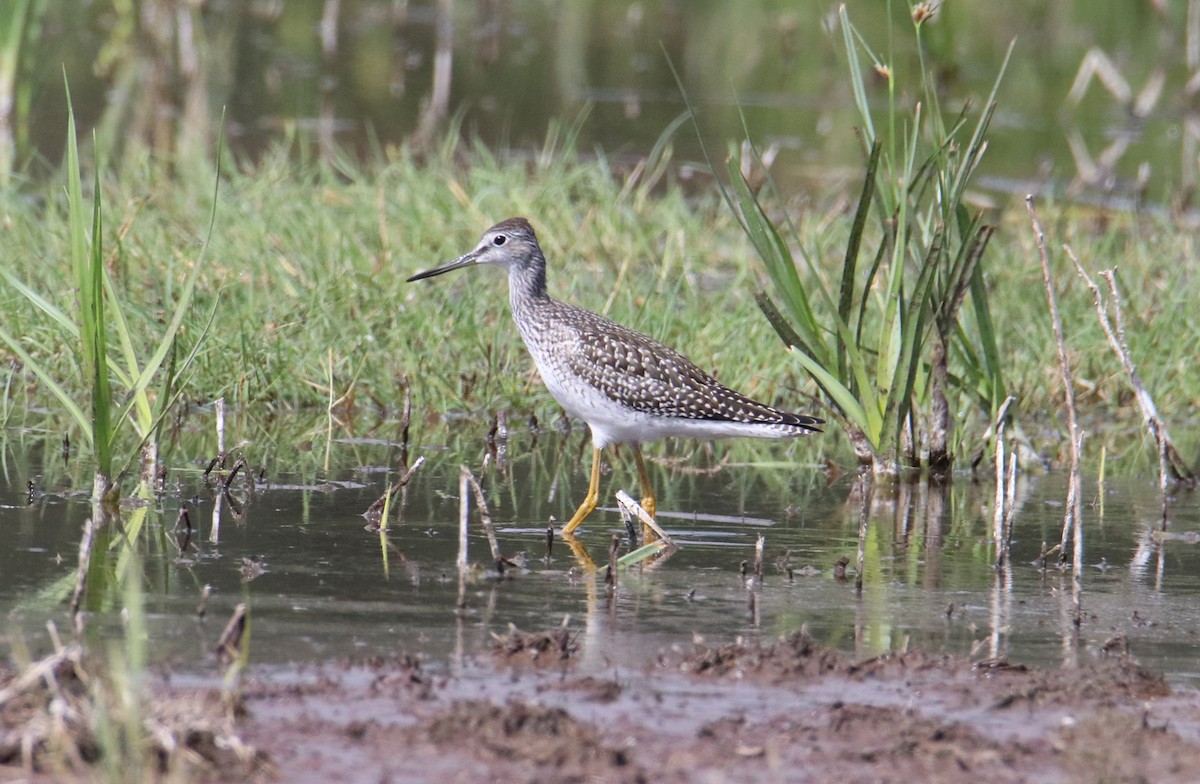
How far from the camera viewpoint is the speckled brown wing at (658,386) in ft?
24.5

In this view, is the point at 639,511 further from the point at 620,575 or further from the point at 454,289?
the point at 454,289

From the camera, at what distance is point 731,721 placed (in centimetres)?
449

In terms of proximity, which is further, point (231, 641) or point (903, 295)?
point (903, 295)

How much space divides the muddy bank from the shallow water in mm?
254

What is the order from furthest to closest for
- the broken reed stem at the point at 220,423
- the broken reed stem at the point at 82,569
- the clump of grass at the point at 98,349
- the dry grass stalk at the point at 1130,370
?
the broken reed stem at the point at 220,423
the dry grass stalk at the point at 1130,370
the clump of grass at the point at 98,349
the broken reed stem at the point at 82,569

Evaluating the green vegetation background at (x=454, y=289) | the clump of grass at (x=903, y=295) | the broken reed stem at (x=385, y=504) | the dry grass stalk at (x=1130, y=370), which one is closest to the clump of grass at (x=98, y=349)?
the broken reed stem at (x=385, y=504)

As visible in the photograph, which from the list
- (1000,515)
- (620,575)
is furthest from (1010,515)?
(620,575)

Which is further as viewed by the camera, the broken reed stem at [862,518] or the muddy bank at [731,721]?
the broken reed stem at [862,518]

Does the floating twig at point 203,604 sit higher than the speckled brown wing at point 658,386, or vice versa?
the speckled brown wing at point 658,386

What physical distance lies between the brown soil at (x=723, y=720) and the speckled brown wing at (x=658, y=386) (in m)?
2.41

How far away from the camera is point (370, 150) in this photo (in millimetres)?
14375

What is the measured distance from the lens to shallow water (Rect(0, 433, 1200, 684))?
529 cm

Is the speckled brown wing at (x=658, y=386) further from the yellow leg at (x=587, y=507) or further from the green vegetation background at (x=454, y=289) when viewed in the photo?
the green vegetation background at (x=454, y=289)

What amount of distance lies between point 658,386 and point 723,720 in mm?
3104
